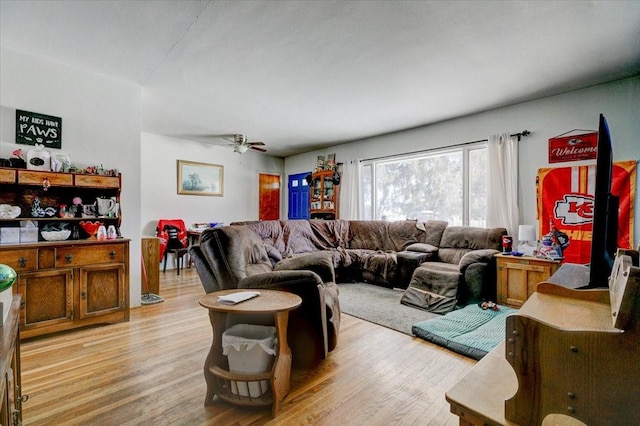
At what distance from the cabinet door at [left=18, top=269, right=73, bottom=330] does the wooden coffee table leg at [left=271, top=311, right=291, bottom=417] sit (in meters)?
2.25

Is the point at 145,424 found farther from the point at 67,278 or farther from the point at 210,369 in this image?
the point at 67,278

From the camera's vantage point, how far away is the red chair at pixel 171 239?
5.32 m

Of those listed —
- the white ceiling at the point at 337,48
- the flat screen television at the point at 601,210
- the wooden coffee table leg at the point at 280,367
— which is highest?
the white ceiling at the point at 337,48

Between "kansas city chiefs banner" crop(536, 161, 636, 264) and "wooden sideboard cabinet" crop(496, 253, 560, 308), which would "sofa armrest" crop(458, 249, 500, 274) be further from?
"kansas city chiefs banner" crop(536, 161, 636, 264)

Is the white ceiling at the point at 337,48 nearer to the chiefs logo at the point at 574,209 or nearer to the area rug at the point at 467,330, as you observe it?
the chiefs logo at the point at 574,209

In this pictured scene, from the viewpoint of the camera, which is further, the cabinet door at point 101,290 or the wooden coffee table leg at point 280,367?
the cabinet door at point 101,290

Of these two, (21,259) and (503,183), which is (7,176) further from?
(503,183)

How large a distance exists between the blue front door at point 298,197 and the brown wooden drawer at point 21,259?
511 cm

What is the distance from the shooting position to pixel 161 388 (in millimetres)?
1840

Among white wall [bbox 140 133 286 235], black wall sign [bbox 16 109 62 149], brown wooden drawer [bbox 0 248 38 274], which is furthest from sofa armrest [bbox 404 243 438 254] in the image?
black wall sign [bbox 16 109 62 149]

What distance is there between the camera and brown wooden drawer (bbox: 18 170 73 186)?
2572mm

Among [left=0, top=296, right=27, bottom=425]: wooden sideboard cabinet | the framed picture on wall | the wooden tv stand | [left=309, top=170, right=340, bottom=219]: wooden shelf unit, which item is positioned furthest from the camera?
[left=309, top=170, right=340, bottom=219]: wooden shelf unit

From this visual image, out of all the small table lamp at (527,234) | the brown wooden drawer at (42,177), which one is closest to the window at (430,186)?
the small table lamp at (527,234)

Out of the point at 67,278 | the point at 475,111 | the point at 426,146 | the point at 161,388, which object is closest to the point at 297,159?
the point at 426,146
